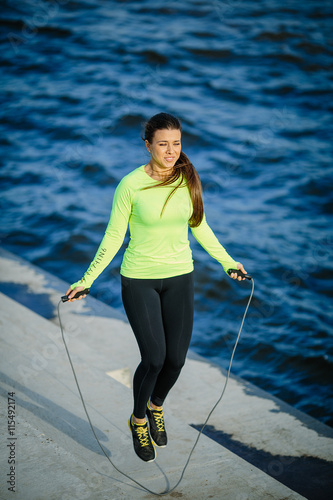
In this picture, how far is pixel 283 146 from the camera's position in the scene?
1328 cm

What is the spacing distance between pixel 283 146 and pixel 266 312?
6829 millimetres

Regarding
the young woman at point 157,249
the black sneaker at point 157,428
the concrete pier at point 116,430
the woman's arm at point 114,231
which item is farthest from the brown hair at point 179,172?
the concrete pier at point 116,430

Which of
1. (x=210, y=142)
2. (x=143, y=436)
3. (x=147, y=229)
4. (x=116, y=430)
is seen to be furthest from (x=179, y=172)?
(x=210, y=142)

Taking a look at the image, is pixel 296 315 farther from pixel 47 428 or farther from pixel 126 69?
pixel 126 69

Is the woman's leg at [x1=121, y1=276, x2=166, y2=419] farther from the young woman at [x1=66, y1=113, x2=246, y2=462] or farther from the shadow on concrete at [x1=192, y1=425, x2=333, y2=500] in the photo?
the shadow on concrete at [x1=192, y1=425, x2=333, y2=500]

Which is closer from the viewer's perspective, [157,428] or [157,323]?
[157,323]

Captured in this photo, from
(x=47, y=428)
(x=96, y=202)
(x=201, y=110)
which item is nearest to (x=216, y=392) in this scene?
(x=47, y=428)

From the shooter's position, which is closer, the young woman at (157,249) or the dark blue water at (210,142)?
the young woman at (157,249)

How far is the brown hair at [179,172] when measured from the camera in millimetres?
2949

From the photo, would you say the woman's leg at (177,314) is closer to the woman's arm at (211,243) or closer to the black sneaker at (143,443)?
the woman's arm at (211,243)

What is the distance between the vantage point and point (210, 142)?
1316 cm

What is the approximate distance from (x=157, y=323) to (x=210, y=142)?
10.7 m

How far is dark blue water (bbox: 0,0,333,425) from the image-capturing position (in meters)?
7.42

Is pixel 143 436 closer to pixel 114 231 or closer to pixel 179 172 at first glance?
pixel 114 231
